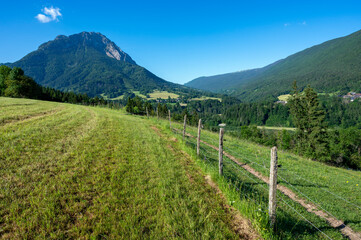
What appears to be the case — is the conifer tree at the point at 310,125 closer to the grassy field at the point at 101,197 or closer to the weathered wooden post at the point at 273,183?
the grassy field at the point at 101,197

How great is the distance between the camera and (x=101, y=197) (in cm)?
554

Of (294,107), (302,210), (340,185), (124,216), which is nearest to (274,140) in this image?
(294,107)

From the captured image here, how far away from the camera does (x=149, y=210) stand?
5062mm

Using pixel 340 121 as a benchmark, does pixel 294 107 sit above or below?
above

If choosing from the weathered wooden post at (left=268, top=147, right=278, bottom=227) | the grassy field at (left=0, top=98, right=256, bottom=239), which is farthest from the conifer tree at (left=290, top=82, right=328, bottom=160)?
the weathered wooden post at (left=268, top=147, right=278, bottom=227)

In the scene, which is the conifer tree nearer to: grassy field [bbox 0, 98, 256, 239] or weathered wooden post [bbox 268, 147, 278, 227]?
grassy field [bbox 0, 98, 256, 239]

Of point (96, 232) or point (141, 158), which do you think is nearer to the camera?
point (96, 232)

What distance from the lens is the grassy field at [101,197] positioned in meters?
4.22

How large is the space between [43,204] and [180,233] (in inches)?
167

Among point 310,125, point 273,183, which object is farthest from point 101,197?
point 310,125

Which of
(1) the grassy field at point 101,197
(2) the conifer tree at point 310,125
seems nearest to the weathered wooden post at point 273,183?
(1) the grassy field at point 101,197

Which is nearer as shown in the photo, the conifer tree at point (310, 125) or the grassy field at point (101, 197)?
the grassy field at point (101, 197)

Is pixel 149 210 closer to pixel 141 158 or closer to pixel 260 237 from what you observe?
pixel 260 237

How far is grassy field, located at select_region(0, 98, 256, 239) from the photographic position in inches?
166
